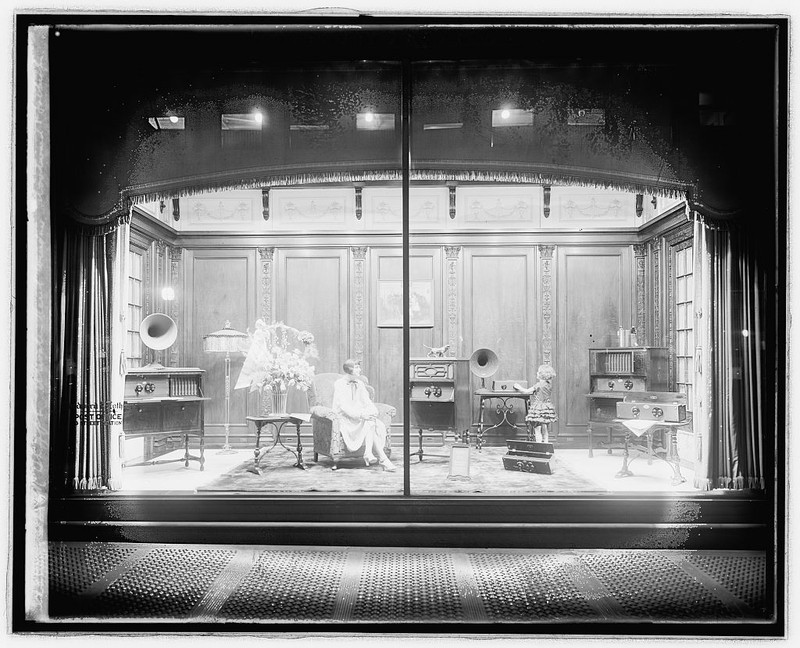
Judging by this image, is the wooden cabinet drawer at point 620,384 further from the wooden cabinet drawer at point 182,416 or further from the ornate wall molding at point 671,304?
the wooden cabinet drawer at point 182,416

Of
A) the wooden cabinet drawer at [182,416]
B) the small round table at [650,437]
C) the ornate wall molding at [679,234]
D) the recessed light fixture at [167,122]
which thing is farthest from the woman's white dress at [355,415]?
the ornate wall molding at [679,234]

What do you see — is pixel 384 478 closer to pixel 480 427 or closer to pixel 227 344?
pixel 480 427

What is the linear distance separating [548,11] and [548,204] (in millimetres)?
4559

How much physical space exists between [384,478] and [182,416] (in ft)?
6.90

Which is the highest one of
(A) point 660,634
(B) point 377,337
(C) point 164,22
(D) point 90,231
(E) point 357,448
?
(C) point 164,22

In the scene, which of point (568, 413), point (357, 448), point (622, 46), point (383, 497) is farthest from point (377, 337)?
point (622, 46)

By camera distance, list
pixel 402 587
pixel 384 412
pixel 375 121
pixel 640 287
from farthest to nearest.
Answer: pixel 640 287
pixel 384 412
pixel 375 121
pixel 402 587

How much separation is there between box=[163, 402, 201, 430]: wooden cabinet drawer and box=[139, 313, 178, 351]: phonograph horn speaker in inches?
26.8

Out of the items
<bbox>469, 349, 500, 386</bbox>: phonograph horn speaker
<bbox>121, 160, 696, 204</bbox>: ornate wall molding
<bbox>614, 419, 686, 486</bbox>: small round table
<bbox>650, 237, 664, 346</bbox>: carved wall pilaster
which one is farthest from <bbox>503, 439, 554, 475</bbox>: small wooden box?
<bbox>121, 160, 696, 204</bbox>: ornate wall molding

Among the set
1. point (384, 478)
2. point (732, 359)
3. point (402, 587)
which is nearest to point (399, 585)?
point (402, 587)

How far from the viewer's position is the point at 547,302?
796cm

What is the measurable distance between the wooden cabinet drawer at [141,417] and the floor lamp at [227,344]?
1.07 metres

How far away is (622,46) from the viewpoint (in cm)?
393

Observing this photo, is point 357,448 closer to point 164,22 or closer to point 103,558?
point 103,558
